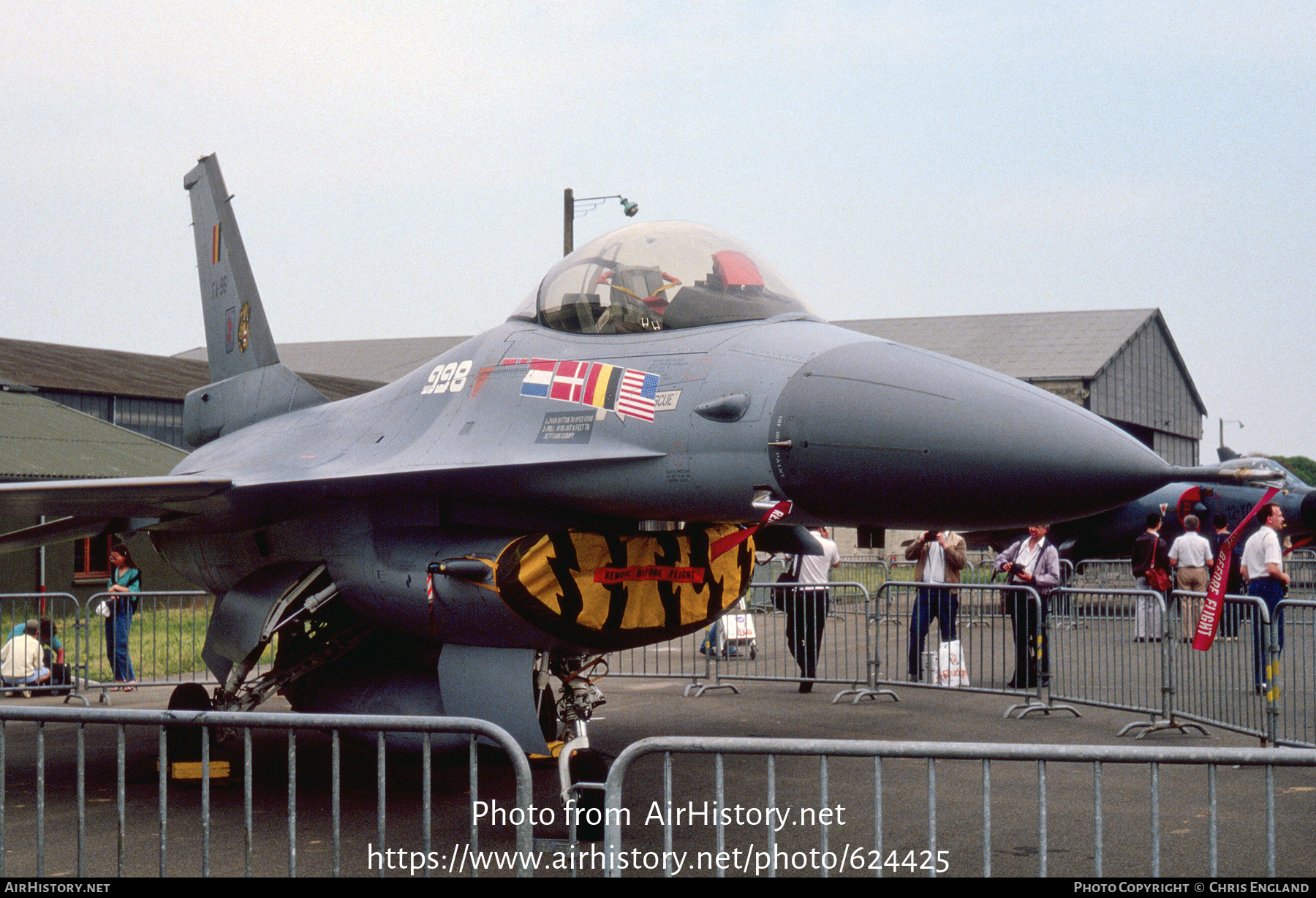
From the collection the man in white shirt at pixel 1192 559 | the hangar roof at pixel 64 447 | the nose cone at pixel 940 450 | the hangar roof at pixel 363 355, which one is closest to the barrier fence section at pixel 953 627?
the man in white shirt at pixel 1192 559

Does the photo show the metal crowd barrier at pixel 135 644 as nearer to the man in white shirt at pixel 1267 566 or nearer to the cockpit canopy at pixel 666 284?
the cockpit canopy at pixel 666 284

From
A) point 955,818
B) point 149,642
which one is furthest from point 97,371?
point 955,818

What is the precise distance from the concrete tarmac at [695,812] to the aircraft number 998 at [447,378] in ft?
6.75

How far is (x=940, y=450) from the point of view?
4.67 meters

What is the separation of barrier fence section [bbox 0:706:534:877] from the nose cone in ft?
5.56

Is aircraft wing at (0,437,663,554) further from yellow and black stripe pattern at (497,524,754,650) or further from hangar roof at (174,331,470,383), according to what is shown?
hangar roof at (174,331,470,383)

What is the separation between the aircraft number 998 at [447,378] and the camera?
6609mm

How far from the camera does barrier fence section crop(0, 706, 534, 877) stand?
13.2 ft

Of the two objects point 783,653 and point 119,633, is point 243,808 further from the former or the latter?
point 783,653

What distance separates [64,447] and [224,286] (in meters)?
11.9

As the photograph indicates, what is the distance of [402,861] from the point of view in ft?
18.0

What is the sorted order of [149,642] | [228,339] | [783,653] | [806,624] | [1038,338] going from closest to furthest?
[228,339] < [806,624] < [149,642] < [783,653] < [1038,338]

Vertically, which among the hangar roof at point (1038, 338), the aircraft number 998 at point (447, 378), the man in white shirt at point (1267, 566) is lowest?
the man in white shirt at point (1267, 566)

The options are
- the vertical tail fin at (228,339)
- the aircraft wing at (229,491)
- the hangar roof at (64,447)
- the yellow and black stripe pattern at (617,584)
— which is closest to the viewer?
the yellow and black stripe pattern at (617,584)
